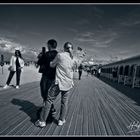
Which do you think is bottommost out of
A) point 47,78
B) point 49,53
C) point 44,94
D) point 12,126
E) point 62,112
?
point 12,126

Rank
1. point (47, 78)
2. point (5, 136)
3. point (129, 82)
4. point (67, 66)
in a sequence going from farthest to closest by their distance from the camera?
point (129, 82)
point (47, 78)
point (67, 66)
point (5, 136)

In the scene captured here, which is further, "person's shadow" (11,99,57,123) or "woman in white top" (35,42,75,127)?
"person's shadow" (11,99,57,123)

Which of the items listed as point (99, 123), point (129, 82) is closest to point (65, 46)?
point (99, 123)

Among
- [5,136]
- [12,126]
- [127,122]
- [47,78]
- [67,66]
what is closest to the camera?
[5,136]

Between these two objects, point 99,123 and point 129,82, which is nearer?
point 99,123

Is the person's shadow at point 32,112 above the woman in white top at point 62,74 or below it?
below

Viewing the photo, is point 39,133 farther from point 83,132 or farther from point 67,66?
point 67,66

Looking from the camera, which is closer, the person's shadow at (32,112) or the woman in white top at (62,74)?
the woman in white top at (62,74)

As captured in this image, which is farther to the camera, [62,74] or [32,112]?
[32,112]

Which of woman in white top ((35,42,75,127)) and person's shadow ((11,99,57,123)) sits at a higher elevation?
woman in white top ((35,42,75,127))

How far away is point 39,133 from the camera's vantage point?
2.91m

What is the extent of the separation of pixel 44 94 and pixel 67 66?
1139 millimetres

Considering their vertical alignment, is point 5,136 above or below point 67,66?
below

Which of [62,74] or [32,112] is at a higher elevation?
[62,74]
